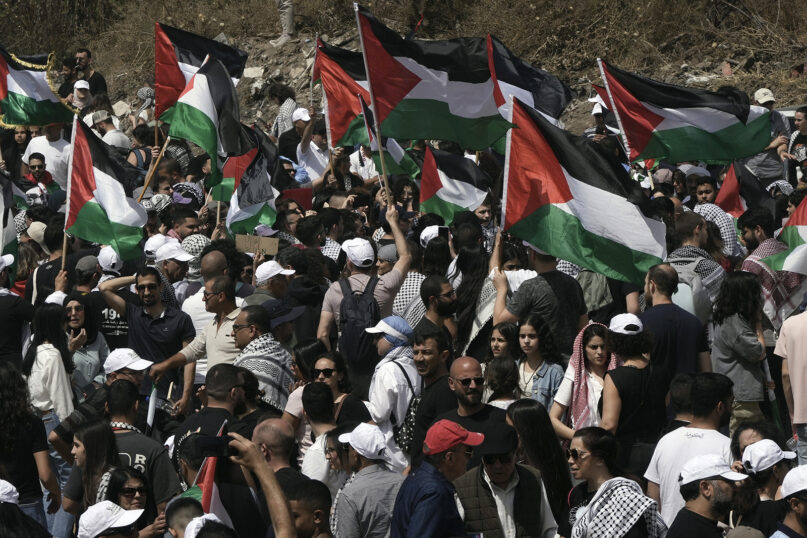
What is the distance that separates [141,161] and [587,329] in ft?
31.9

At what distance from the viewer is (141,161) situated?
16562mm

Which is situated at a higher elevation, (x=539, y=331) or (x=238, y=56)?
(x=539, y=331)

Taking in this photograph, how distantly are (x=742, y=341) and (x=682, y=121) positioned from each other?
10.1ft

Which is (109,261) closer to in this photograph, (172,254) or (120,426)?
(172,254)

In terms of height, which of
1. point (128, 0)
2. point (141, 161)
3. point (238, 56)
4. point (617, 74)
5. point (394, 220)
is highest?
point (617, 74)

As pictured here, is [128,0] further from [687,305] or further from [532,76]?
[687,305]

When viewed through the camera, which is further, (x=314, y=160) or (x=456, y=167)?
(x=314, y=160)

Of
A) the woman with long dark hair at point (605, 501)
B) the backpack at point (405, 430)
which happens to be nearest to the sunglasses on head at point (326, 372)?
the backpack at point (405, 430)

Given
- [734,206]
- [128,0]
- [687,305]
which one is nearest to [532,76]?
[734,206]

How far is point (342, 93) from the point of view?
43.9 feet

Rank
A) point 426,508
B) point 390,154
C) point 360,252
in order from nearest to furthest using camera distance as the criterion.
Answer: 1. point 426,508
2. point 360,252
3. point 390,154

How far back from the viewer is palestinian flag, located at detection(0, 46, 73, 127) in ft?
46.7

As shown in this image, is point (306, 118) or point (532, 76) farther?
point (306, 118)

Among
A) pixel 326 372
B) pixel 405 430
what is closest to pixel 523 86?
pixel 326 372
